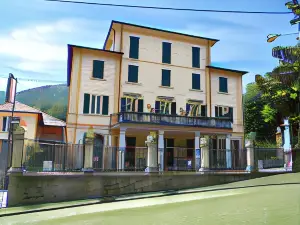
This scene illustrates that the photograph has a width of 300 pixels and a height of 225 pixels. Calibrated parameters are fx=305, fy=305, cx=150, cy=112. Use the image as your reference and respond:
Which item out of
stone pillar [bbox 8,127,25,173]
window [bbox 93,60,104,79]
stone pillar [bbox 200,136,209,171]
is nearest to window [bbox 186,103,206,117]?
window [bbox 93,60,104,79]

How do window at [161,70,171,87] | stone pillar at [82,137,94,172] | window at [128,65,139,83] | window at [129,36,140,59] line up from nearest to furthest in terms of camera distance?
stone pillar at [82,137,94,172] → window at [128,65,139,83] → window at [129,36,140,59] → window at [161,70,171,87]

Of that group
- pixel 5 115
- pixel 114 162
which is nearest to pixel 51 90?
pixel 5 115

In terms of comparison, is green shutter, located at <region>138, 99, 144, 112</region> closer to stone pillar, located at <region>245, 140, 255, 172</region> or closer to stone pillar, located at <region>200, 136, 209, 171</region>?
stone pillar, located at <region>200, 136, 209, 171</region>

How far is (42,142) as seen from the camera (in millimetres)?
13188

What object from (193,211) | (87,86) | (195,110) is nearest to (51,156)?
(193,211)

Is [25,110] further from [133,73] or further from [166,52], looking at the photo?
[166,52]

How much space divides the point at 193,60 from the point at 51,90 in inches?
2151

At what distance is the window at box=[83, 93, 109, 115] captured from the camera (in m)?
25.0

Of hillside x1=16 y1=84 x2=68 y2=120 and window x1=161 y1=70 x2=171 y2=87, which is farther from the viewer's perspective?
hillside x1=16 y1=84 x2=68 y2=120

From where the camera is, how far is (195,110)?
92.8 ft

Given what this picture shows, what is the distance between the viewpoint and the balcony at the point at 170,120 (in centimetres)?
2278

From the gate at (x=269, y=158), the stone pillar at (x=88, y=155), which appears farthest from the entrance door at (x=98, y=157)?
the gate at (x=269, y=158)

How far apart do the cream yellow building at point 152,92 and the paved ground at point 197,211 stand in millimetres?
10751

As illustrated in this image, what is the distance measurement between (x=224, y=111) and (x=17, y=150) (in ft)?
70.0
